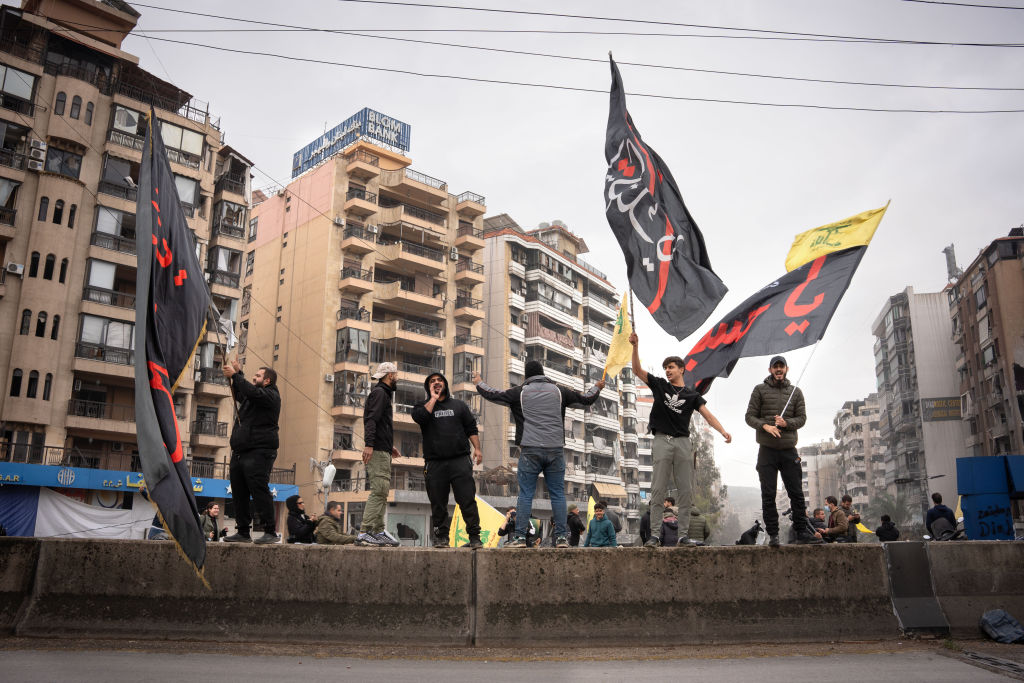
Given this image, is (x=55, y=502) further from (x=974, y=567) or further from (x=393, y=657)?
(x=974, y=567)

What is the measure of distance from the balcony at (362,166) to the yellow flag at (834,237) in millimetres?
43961

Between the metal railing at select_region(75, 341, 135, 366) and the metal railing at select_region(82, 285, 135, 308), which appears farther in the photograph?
the metal railing at select_region(82, 285, 135, 308)

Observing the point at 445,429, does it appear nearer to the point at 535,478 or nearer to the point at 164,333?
the point at 535,478

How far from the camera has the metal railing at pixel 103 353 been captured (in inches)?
1296

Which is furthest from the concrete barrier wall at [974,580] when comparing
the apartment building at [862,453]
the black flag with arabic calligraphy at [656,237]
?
the apartment building at [862,453]

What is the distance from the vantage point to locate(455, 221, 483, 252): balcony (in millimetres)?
53438

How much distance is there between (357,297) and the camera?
48438 mm

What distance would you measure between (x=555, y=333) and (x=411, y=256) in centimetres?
1619

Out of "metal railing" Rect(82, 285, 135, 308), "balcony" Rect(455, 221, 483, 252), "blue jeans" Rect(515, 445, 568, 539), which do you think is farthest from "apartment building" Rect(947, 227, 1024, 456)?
"blue jeans" Rect(515, 445, 568, 539)

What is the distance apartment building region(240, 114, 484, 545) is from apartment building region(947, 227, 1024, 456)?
4085cm

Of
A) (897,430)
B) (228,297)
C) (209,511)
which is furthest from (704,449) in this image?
(209,511)

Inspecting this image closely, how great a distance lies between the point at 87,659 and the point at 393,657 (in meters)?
2.00

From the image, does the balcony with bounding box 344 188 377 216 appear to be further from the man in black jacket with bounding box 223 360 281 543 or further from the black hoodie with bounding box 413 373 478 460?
the man in black jacket with bounding box 223 360 281 543

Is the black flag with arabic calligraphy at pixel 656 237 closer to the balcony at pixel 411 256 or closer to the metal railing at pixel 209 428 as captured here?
the metal railing at pixel 209 428
